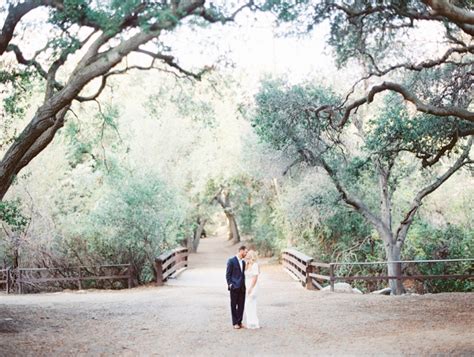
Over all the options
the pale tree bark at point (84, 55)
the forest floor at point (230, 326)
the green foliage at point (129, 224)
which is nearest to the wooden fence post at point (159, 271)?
the green foliage at point (129, 224)

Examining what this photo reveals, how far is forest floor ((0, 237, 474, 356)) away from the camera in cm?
876

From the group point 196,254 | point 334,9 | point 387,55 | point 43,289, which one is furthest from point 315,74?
point 196,254

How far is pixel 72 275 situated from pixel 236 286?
36.6 feet

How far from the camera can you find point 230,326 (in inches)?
428

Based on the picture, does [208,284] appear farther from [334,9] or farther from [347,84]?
[334,9]

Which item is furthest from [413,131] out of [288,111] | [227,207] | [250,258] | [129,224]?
[227,207]

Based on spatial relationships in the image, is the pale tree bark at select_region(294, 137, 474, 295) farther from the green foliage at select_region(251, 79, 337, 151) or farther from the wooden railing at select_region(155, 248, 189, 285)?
the wooden railing at select_region(155, 248, 189, 285)

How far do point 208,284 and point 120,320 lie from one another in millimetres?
8716

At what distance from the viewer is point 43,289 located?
1989 centimetres

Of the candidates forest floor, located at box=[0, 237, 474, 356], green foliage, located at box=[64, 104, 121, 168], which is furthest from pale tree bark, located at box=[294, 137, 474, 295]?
green foliage, located at box=[64, 104, 121, 168]

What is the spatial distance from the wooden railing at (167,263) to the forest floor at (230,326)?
2.81m

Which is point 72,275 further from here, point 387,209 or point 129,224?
point 387,209

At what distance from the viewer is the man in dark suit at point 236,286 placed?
34.4ft

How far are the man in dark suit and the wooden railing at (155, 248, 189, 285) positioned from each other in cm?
944
